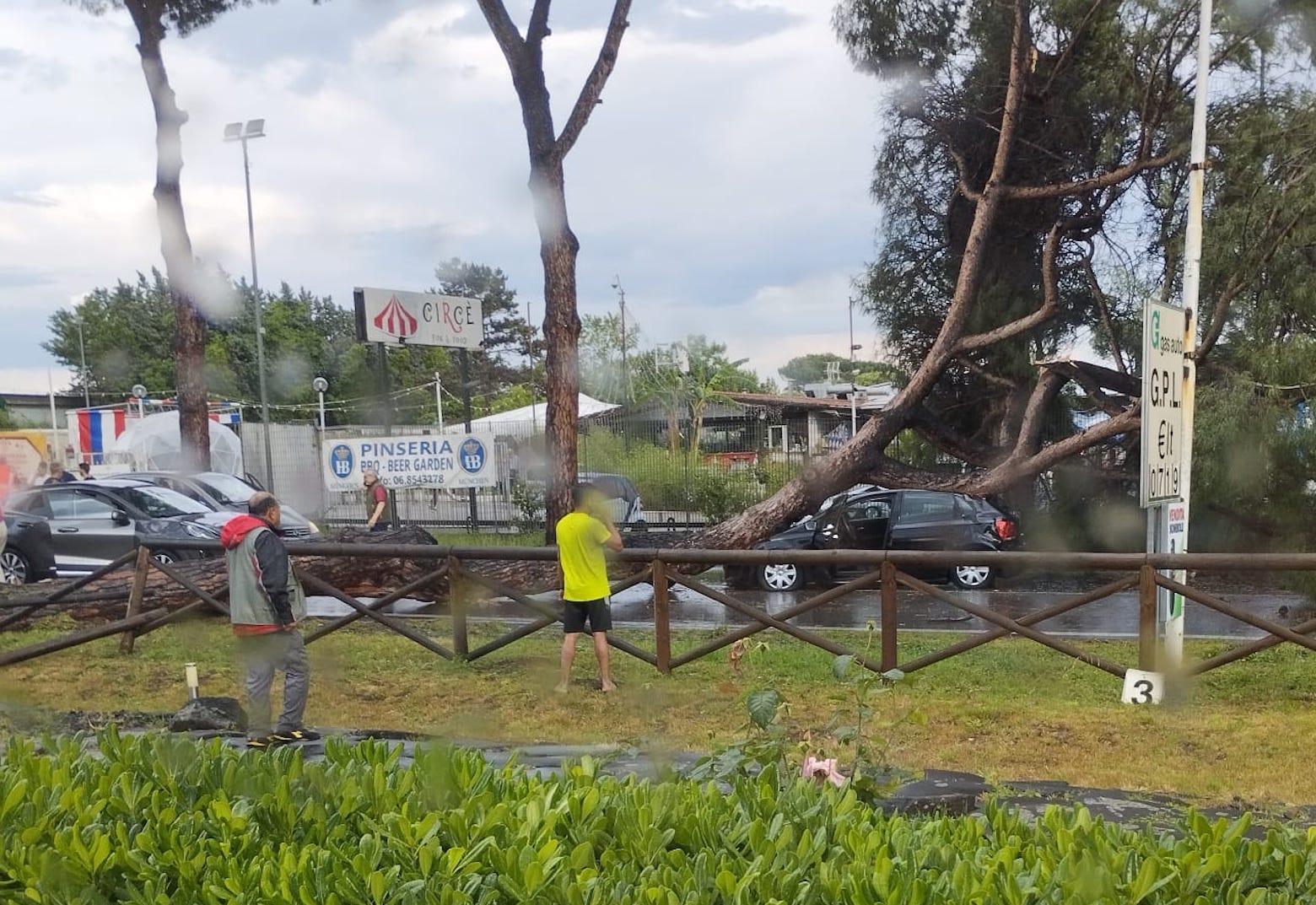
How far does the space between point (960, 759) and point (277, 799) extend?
3965 millimetres

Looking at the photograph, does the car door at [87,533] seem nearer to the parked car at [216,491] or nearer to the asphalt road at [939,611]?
the parked car at [216,491]

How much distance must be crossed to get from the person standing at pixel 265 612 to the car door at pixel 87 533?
1017cm

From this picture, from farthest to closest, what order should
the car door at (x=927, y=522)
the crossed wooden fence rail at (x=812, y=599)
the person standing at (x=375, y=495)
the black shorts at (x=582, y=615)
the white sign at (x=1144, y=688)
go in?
the person standing at (x=375, y=495) → the car door at (x=927, y=522) → the black shorts at (x=582, y=615) → the crossed wooden fence rail at (x=812, y=599) → the white sign at (x=1144, y=688)

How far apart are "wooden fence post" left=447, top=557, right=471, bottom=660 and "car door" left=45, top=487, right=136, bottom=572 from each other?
28.2 feet

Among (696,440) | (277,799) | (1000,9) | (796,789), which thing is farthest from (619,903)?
(696,440)

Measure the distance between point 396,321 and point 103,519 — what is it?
5170mm

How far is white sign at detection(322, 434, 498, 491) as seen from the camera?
1712 centimetres

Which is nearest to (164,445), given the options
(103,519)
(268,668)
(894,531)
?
(103,519)

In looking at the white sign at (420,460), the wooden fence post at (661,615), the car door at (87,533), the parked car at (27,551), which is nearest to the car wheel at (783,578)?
the white sign at (420,460)

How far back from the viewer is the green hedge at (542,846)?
6.31ft

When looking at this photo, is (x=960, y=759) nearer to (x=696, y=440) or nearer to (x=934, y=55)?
(x=934, y=55)

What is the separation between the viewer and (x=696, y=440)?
23219mm

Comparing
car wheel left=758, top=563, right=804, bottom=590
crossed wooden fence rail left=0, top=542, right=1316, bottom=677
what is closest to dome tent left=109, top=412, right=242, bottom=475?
car wheel left=758, top=563, right=804, bottom=590

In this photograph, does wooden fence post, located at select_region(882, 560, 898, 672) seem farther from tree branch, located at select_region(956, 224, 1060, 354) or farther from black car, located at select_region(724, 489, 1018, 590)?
tree branch, located at select_region(956, 224, 1060, 354)
